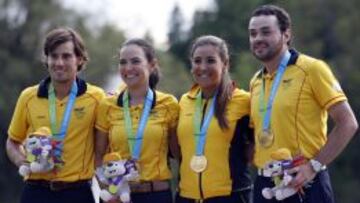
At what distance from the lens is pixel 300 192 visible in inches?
241

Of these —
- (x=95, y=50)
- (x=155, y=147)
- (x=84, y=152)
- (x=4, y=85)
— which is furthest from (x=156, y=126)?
(x=95, y=50)

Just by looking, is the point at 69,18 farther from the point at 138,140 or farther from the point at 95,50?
the point at 138,140

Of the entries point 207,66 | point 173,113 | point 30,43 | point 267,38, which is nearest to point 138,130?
point 173,113

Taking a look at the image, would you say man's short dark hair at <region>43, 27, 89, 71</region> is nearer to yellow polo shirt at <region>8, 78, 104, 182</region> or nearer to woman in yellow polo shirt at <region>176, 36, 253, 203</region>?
yellow polo shirt at <region>8, 78, 104, 182</region>

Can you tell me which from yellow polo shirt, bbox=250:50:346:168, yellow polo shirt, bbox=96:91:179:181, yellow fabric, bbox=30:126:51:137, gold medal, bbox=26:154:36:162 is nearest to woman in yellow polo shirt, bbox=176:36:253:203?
yellow polo shirt, bbox=96:91:179:181

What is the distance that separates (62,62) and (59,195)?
96 centimetres

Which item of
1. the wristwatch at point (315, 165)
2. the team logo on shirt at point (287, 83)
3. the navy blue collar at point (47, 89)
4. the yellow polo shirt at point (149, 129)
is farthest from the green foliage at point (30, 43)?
the wristwatch at point (315, 165)

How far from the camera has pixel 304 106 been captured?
20.1ft

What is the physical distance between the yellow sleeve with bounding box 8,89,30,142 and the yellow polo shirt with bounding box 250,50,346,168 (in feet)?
6.33

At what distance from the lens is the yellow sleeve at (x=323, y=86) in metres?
6.07

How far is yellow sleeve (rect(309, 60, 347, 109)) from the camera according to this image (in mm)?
6066

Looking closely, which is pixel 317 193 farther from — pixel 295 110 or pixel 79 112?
pixel 79 112

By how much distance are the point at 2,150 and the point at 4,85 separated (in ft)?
12.0

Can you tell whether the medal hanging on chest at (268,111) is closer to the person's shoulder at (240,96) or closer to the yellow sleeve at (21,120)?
the person's shoulder at (240,96)
